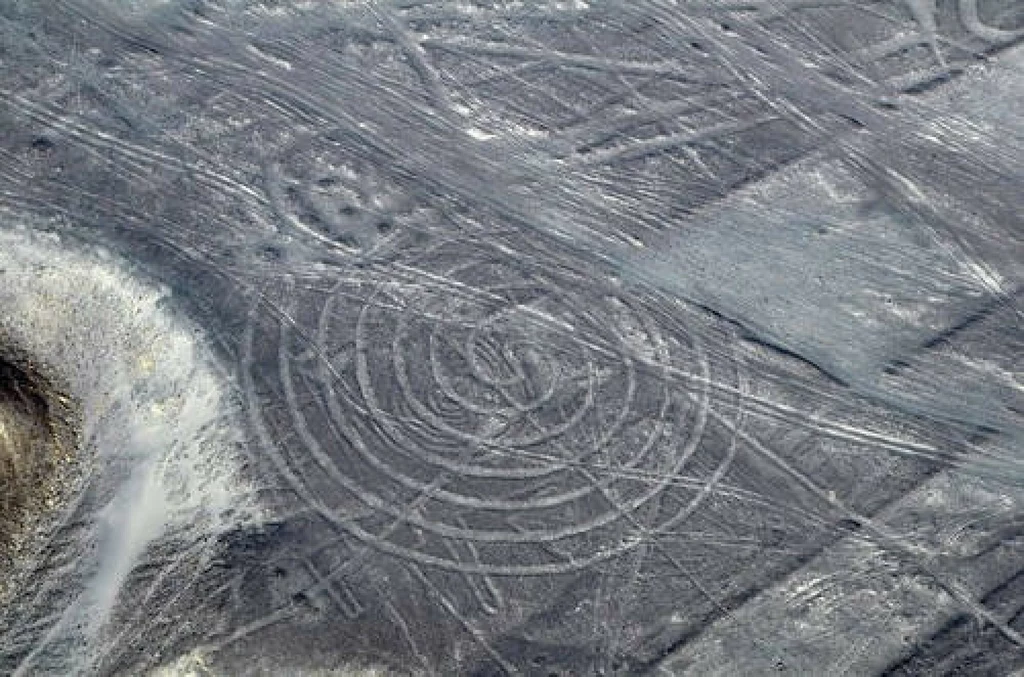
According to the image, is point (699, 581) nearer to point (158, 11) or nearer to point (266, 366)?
point (266, 366)

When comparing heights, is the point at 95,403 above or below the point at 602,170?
below

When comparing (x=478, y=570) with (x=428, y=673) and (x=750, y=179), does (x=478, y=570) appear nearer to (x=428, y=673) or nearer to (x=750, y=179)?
(x=428, y=673)

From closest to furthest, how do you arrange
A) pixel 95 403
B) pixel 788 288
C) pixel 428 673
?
pixel 428 673, pixel 95 403, pixel 788 288

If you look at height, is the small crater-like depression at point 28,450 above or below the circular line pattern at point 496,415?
below

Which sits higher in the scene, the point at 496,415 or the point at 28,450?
the point at 496,415

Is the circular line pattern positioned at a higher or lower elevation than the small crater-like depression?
higher

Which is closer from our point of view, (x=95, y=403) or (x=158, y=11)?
(x=95, y=403)

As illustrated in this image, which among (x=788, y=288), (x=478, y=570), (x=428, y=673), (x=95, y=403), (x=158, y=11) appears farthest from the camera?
(x=158, y=11)

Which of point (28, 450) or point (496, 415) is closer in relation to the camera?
point (28, 450)

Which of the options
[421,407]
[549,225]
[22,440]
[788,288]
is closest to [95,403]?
[22,440]

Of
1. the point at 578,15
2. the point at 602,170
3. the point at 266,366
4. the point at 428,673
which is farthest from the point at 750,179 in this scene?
the point at 428,673

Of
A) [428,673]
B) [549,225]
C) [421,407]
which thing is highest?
[549,225]
